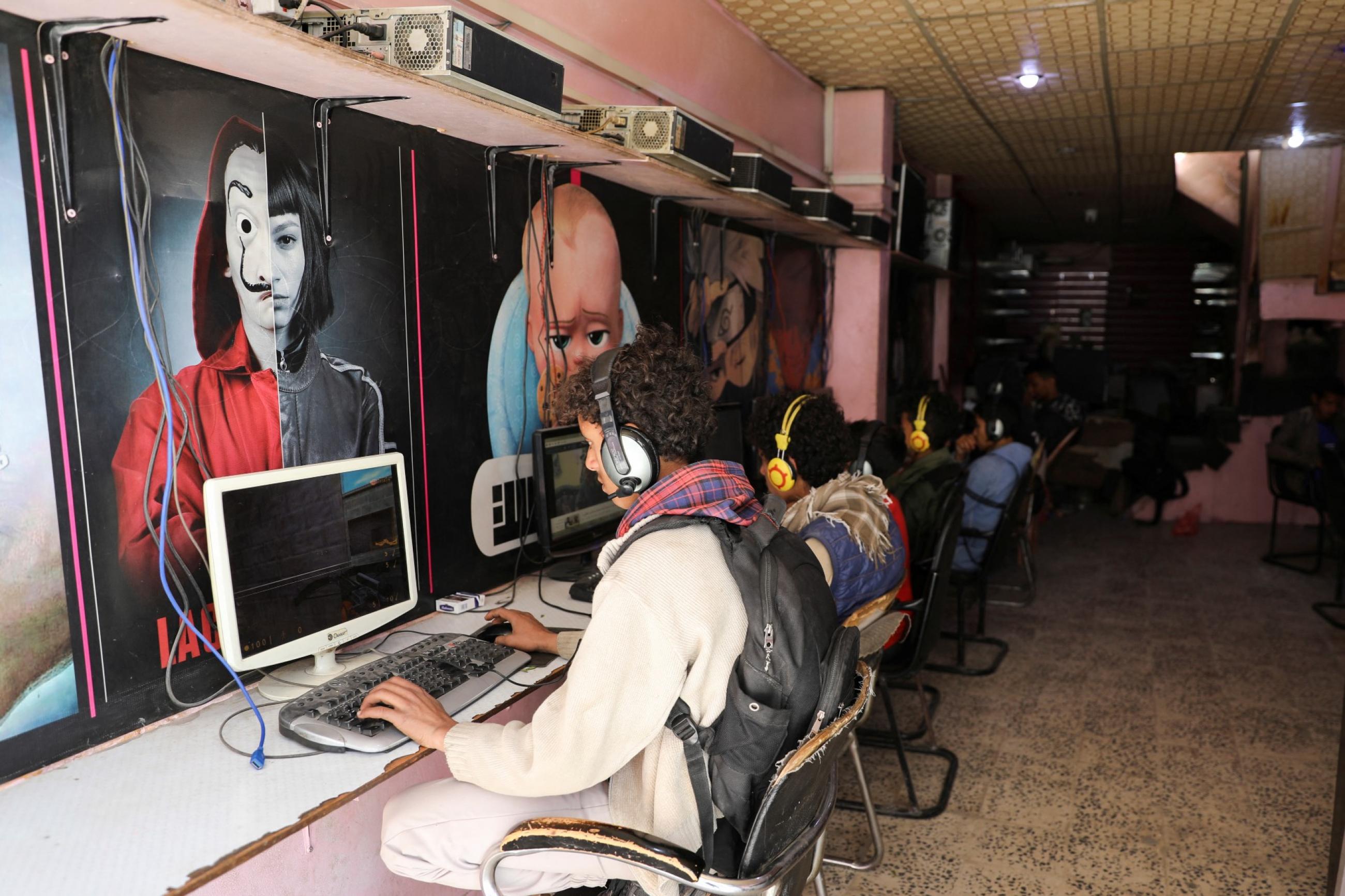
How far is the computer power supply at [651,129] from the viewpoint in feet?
7.64

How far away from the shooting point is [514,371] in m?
2.56

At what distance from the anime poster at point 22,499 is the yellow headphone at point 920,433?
9.65 feet

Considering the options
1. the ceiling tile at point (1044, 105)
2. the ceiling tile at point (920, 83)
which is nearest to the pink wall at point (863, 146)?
the ceiling tile at point (920, 83)

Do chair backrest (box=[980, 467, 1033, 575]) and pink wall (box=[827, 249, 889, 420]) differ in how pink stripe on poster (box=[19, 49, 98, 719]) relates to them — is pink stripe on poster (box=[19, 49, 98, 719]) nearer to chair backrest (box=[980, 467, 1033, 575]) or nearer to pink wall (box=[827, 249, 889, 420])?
chair backrest (box=[980, 467, 1033, 575])

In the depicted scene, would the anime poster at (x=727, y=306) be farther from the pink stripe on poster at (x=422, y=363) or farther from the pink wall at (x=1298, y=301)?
the pink wall at (x=1298, y=301)

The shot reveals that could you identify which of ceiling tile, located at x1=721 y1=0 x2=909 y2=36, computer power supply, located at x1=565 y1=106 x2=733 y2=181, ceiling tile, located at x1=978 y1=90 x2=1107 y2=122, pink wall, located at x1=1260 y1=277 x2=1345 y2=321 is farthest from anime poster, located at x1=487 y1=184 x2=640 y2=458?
pink wall, located at x1=1260 y1=277 x2=1345 y2=321

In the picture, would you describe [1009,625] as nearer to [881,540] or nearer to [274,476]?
[881,540]

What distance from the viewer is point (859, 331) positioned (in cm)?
488

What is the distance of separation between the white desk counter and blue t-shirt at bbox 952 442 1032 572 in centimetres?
280

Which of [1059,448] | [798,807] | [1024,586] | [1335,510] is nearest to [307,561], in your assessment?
[798,807]

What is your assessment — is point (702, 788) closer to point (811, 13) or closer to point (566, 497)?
point (566, 497)

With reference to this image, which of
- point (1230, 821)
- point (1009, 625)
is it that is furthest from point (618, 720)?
point (1009, 625)

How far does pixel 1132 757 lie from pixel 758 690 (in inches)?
91.4

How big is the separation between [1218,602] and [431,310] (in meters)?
4.55
